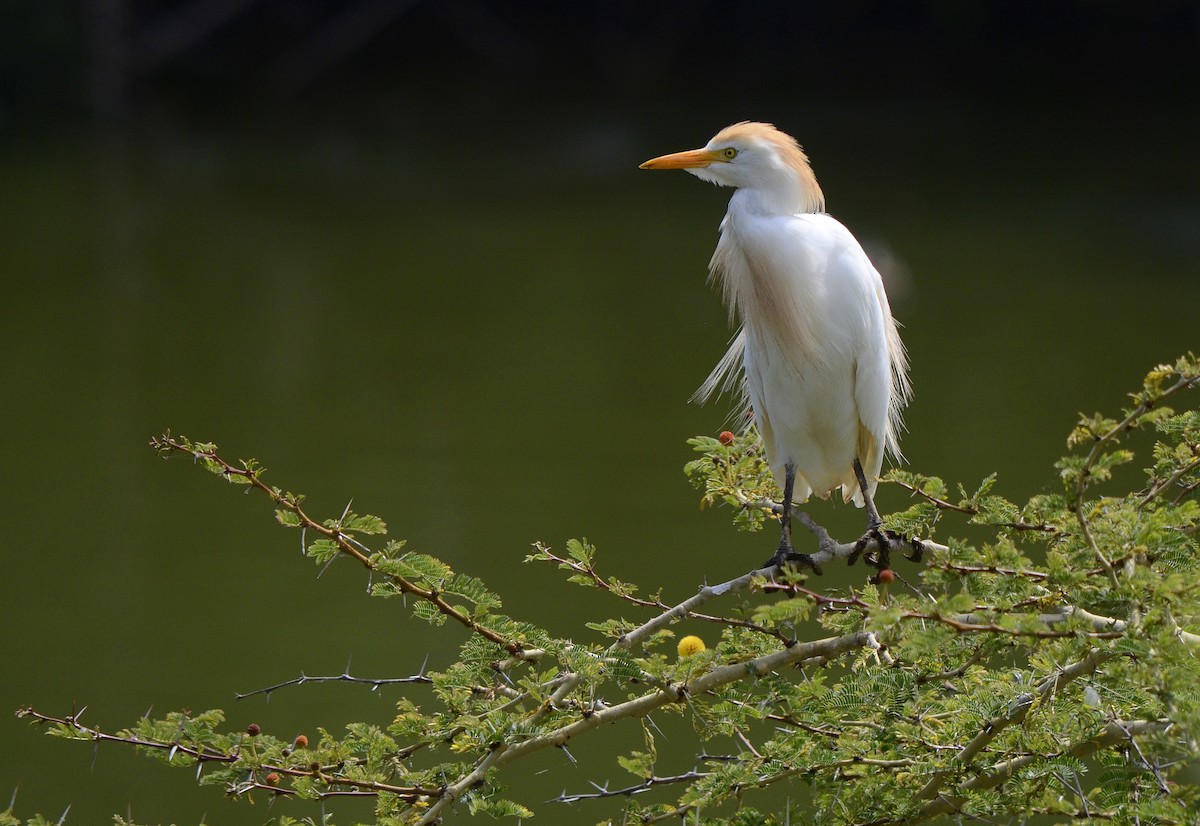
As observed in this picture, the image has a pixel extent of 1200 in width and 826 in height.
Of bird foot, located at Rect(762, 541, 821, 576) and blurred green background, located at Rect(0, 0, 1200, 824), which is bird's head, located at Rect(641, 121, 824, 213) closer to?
bird foot, located at Rect(762, 541, 821, 576)

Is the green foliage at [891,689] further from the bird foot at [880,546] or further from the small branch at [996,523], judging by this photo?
the bird foot at [880,546]

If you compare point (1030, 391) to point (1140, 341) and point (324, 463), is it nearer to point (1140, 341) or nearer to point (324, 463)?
point (1140, 341)

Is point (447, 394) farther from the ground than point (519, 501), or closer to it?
farther from the ground

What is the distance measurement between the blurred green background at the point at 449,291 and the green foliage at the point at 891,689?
217 centimetres

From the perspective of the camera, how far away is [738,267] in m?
2.59

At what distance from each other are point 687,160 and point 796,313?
0.33m

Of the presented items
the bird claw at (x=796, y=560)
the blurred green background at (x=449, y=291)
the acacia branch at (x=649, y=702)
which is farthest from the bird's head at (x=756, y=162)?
the blurred green background at (x=449, y=291)

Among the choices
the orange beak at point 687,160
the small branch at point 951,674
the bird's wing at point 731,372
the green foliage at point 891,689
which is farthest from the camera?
the bird's wing at point 731,372

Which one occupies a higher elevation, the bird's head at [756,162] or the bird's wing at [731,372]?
the bird's head at [756,162]

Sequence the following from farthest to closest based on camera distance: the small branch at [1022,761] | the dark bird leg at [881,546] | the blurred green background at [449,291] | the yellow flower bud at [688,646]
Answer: the blurred green background at [449,291]
the dark bird leg at [881,546]
the yellow flower bud at [688,646]
the small branch at [1022,761]

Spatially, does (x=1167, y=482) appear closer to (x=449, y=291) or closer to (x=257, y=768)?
(x=257, y=768)

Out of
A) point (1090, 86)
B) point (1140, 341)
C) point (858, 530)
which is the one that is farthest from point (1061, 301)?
point (1090, 86)

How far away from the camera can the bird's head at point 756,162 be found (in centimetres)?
247

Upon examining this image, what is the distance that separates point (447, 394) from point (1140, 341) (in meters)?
3.46
